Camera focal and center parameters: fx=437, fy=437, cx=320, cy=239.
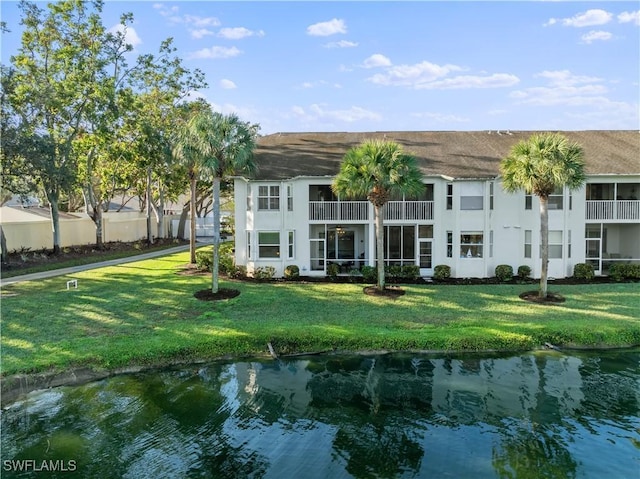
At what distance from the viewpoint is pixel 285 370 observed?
12273 millimetres

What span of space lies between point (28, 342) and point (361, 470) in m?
10.3

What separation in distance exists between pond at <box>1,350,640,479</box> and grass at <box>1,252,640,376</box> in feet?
2.24

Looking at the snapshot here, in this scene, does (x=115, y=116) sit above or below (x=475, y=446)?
above

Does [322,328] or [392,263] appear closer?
[322,328]

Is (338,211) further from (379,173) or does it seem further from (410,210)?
(379,173)

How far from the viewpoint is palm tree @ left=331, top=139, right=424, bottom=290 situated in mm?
18062

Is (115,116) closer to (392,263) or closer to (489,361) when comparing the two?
(392,263)

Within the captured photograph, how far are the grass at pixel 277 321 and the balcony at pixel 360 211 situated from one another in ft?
14.2

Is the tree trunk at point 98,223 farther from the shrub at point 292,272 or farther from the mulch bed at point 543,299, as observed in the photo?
the mulch bed at point 543,299

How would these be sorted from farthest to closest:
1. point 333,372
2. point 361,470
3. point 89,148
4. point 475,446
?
point 89,148, point 333,372, point 475,446, point 361,470

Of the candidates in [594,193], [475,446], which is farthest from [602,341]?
[594,193]

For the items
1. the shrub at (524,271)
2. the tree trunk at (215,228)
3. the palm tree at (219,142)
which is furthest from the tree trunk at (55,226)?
the shrub at (524,271)

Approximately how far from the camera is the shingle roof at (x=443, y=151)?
2294 cm

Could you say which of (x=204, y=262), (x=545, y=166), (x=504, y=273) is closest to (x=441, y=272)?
(x=504, y=273)
